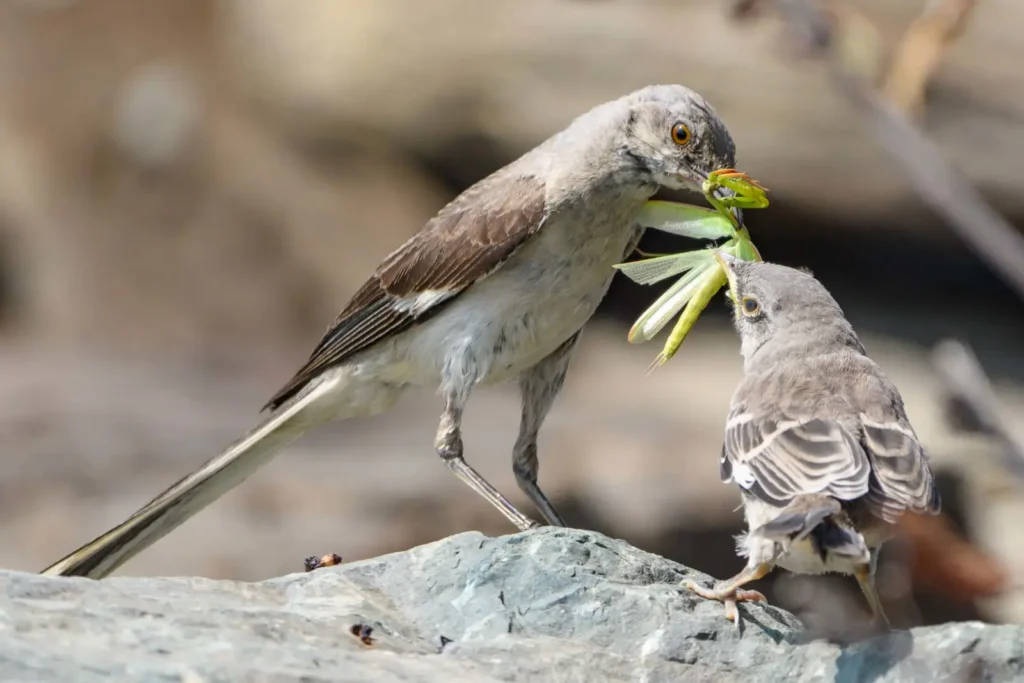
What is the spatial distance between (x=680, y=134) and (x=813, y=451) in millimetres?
2110

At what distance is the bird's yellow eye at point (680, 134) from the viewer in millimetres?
5938

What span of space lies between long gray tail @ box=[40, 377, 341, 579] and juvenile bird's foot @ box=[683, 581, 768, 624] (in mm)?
2512

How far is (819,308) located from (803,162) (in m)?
6.85

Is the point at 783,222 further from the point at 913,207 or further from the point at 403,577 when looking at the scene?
the point at 403,577

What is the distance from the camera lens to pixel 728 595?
15.1ft

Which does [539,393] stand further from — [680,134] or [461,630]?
[461,630]

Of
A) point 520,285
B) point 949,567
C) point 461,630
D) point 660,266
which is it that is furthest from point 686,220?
point 949,567

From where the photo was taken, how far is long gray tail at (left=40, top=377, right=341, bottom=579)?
5793mm

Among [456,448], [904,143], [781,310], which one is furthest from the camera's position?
[456,448]

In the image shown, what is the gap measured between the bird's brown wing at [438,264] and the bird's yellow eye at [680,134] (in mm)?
647

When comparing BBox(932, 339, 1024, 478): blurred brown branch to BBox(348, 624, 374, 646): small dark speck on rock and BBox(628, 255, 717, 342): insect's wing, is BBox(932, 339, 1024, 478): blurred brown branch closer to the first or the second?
BBox(348, 624, 374, 646): small dark speck on rock

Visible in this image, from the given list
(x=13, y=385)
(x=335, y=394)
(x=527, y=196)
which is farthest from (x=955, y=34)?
(x=13, y=385)

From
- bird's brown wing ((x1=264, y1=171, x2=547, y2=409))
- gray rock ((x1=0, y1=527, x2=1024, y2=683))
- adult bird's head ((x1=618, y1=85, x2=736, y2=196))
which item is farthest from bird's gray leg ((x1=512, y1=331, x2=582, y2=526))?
gray rock ((x1=0, y1=527, x2=1024, y2=683))

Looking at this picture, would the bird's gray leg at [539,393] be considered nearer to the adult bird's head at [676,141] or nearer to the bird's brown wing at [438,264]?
the bird's brown wing at [438,264]
